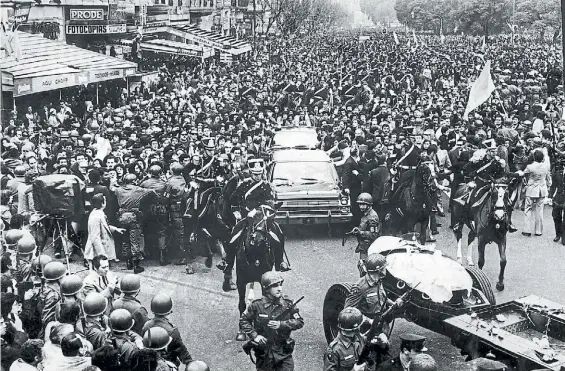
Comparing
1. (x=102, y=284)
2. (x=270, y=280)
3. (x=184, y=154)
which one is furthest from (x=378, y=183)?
(x=270, y=280)

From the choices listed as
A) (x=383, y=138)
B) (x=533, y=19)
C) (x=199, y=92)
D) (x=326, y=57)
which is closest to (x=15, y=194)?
(x=383, y=138)

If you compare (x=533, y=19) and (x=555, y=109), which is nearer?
(x=555, y=109)

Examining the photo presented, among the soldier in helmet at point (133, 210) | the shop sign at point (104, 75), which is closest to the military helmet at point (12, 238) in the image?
the soldier in helmet at point (133, 210)

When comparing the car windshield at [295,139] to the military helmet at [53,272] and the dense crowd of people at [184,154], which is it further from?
the military helmet at [53,272]

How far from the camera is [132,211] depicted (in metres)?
11.9

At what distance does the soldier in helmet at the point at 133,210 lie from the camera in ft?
38.7

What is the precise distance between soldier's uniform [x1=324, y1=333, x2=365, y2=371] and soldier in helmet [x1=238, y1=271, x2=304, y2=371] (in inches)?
22.9

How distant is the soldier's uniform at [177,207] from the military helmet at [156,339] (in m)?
6.01

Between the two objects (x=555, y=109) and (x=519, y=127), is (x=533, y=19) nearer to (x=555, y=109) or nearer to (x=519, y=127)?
(x=555, y=109)

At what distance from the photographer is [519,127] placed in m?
18.7

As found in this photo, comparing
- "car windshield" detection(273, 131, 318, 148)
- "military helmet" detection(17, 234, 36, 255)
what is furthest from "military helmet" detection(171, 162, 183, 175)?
"car windshield" detection(273, 131, 318, 148)

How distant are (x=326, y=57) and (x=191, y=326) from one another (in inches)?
1357

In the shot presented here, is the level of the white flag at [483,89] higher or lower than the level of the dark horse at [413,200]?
higher

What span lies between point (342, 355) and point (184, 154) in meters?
7.61
